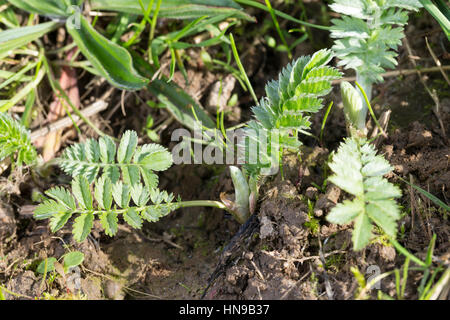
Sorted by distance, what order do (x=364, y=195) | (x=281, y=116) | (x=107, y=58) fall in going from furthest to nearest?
(x=107, y=58) → (x=281, y=116) → (x=364, y=195)

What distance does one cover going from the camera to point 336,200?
1762 mm

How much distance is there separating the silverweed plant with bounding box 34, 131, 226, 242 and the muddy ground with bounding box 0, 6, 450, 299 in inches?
8.3

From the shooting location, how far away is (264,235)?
1.79 m

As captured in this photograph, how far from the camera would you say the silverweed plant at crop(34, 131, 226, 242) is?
178 cm

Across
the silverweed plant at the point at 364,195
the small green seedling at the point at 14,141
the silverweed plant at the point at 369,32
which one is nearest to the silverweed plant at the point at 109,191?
the small green seedling at the point at 14,141

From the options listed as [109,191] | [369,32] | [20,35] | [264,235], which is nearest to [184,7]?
[20,35]

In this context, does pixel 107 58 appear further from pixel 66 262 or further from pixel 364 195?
pixel 364 195

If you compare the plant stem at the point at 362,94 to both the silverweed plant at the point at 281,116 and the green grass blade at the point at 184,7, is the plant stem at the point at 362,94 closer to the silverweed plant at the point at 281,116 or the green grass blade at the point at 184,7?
the silverweed plant at the point at 281,116

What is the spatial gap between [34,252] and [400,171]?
5.29ft

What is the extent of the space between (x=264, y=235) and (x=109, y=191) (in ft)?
2.14

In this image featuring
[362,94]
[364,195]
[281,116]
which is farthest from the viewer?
[362,94]

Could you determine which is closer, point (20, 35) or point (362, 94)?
point (362, 94)

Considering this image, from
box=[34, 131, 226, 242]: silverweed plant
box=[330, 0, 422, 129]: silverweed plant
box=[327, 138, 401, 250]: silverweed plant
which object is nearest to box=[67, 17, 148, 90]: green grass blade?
box=[34, 131, 226, 242]: silverweed plant
